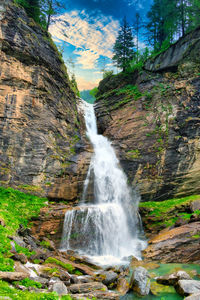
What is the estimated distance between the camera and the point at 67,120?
66.4ft

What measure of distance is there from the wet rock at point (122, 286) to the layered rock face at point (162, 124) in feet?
34.6

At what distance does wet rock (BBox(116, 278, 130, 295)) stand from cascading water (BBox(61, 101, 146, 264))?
3420 mm

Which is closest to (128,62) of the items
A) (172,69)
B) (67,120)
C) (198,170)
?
(172,69)

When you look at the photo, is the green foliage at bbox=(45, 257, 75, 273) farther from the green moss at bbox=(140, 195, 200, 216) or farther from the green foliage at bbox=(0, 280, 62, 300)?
the green moss at bbox=(140, 195, 200, 216)

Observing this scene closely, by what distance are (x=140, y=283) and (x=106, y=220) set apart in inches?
260

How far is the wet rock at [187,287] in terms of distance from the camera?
722cm

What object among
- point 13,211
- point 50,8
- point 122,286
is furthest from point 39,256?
point 50,8

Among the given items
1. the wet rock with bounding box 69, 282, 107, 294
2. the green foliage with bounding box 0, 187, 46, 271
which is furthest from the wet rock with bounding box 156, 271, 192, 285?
the green foliage with bounding box 0, 187, 46, 271

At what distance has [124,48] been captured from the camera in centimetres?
2958

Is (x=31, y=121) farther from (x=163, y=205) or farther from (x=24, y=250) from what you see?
(x=163, y=205)

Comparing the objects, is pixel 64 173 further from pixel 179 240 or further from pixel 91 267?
pixel 179 240

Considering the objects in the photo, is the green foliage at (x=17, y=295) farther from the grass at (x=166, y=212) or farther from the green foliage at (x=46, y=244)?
the grass at (x=166, y=212)

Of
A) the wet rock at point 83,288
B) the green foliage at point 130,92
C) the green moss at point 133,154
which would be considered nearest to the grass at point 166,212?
the green moss at point 133,154

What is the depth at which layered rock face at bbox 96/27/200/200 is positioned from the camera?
60.6 feet
